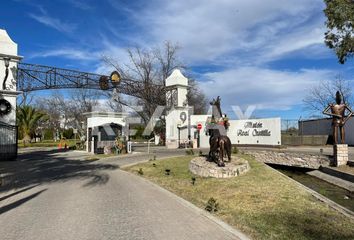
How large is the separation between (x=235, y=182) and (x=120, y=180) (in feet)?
14.4

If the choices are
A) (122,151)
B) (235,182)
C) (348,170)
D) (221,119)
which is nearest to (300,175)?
(348,170)

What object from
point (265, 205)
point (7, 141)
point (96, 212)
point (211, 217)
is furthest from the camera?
point (7, 141)

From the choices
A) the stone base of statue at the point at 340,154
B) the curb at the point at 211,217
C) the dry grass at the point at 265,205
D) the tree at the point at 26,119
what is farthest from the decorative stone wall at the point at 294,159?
the tree at the point at 26,119

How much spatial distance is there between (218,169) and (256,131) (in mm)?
20911

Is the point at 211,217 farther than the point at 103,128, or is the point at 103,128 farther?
the point at 103,128

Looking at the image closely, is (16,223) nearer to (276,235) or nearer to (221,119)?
(276,235)

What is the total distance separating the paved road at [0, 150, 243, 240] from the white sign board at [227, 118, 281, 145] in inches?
817

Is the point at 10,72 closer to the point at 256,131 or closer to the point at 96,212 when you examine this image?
the point at 96,212

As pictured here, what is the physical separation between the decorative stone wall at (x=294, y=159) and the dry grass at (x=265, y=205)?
6014mm

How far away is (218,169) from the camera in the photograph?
13.5m

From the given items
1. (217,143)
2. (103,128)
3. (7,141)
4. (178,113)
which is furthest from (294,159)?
(7,141)

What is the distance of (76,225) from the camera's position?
716 cm

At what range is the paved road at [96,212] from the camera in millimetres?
6574

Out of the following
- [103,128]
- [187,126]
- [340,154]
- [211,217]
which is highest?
[187,126]
